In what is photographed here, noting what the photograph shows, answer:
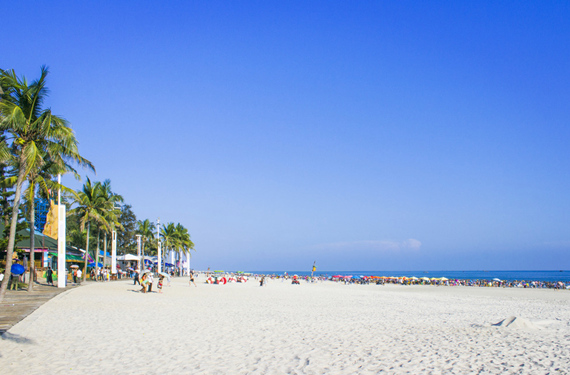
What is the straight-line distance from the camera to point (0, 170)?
23.6m

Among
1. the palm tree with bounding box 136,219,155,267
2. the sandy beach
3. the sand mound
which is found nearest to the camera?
the sandy beach

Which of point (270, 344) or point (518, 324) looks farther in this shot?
point (518, 324)

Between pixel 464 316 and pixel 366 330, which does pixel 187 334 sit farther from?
pixel 464 316

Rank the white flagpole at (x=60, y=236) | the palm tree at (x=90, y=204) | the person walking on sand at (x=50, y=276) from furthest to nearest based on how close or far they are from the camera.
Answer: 1. the palm tree at (x=90, y=204)
2. the person walking on sand at (x=50, y=276)
3. the white flagpole at (x=60, y=236)

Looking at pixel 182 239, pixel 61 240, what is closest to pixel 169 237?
pixel 182 239

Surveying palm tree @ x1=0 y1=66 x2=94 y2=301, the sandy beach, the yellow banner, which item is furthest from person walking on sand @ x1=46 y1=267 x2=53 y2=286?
the sandy beach

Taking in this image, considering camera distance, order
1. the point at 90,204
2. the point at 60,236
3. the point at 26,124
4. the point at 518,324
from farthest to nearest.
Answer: the point at 90,204, the point at 60,236, the point at 26,124, the point at 518,324

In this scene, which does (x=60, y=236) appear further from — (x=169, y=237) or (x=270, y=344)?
(x=169, y=237)

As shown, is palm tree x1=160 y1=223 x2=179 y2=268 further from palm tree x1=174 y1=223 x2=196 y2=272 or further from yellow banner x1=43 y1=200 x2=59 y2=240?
yellow banner x1=43 y1=200 x2=59 y2=240

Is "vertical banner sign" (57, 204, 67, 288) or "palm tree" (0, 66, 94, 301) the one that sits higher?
"palm tree" (0, 66, 94, 301)

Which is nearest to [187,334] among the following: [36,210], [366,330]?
[366,330]

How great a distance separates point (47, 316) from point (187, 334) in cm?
495

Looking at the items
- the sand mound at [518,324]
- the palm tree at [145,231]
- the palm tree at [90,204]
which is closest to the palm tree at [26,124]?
the sand mound at [518,324]

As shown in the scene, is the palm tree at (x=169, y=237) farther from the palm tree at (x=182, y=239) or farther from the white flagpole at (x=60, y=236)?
the white flagpole at (x=60, y=236)
